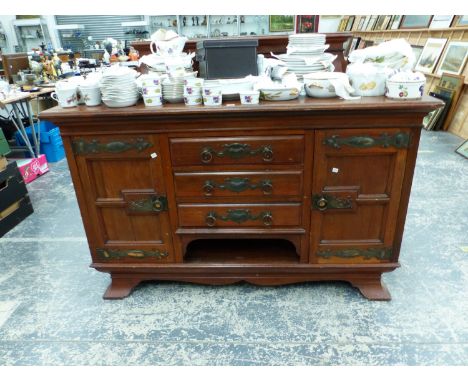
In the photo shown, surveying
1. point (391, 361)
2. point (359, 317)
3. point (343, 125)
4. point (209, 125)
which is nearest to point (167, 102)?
point (209, 125)

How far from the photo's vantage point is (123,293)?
1.96m

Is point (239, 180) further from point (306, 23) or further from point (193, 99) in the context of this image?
point (306, 23)

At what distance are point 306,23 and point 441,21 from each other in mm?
2757

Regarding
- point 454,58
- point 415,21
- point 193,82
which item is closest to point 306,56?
point 193,82

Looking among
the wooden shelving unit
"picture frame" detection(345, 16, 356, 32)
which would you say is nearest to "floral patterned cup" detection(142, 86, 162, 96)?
the wooden shelving unit

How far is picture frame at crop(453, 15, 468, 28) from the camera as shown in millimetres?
4538

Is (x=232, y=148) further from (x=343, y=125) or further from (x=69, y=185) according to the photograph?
(x=69, y=185)

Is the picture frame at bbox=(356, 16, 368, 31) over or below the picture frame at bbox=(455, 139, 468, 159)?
over

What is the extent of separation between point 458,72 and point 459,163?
5.42ft

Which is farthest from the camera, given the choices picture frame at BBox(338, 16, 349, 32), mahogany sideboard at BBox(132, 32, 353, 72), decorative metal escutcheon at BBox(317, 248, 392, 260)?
picture frame at BBox(338, 16, 349, 32)

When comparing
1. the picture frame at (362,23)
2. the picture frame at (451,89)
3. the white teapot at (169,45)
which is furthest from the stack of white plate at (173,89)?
the picture frame at (362,23)

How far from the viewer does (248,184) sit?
1.67 m

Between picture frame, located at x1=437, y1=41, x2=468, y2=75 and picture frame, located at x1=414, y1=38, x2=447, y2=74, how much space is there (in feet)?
0.39

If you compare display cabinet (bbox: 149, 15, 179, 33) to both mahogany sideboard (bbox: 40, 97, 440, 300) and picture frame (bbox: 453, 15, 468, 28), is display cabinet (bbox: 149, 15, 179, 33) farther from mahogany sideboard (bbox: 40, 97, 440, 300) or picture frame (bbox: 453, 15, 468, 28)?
mahogany sideboard (bbox: 40, 97, 440, 300)
